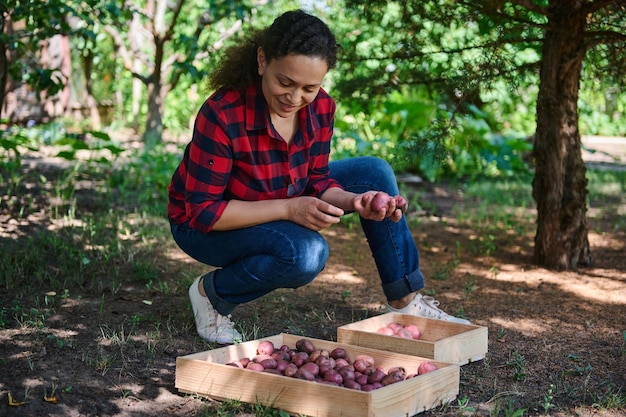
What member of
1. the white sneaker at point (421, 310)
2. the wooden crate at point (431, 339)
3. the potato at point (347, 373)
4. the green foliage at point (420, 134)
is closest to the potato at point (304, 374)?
the potato at point (347, 373)

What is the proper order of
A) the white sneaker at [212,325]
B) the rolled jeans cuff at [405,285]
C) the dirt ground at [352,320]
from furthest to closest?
the rolled jeans cuff at [405,285], the white sneaker at [212,325], the dirt ground at [352,320]

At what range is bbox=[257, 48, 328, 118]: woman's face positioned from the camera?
2.55 metres

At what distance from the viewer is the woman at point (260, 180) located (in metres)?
2.62

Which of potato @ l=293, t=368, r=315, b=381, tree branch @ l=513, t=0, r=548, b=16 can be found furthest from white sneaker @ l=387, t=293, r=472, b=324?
tree branch @ l=513, t=0, r=548, b=16

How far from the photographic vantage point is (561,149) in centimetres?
412

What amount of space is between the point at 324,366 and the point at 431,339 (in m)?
0.66

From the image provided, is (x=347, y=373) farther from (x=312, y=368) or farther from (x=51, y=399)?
(x=51, y=399)

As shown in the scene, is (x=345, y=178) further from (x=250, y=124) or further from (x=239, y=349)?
(x=239, y=349)

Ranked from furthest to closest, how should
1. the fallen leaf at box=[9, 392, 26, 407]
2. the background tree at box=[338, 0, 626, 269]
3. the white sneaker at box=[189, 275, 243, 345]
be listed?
the background tree at box=[338, 0, 626, 269]
the white sneaker at box=[189, 275, 243, 345]
the fallen leaf at box=[9, 392, 26, 407]

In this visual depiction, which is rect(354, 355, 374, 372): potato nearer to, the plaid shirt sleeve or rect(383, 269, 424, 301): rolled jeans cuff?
rect(383, 269, 424, 301): rolled jeans cuff

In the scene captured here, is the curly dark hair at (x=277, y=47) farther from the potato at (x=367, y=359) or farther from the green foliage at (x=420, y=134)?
the green foliage at (x=420, y=134)

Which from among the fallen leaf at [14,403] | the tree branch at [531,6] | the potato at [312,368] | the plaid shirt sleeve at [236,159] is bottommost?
the fallen leaf at [14,403]

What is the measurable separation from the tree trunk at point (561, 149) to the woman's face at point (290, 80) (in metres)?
1.91

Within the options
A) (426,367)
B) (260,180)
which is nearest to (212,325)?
(260,180)
